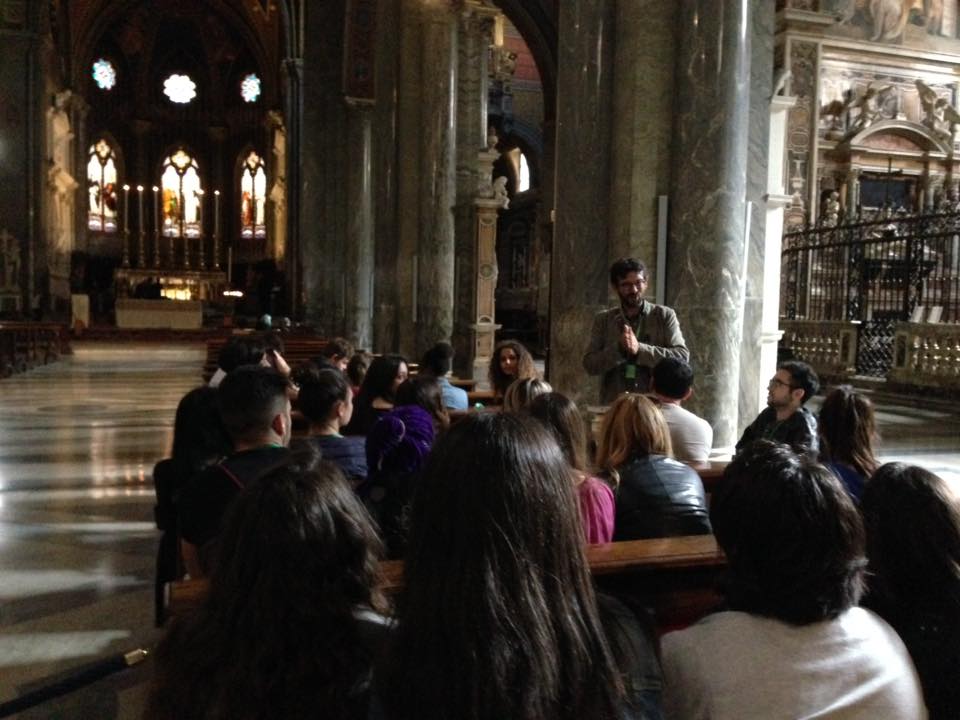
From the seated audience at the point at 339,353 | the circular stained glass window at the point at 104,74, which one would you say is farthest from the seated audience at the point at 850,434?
the circular stained glass window at the point at 104,74

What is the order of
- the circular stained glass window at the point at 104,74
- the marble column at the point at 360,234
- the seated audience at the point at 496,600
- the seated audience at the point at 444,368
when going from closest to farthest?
the seated audience at the point at 496,600
the seated audience at the point at 444,368
the marble column at the point at 360,234
the circular stained glass window at the point at 104,74

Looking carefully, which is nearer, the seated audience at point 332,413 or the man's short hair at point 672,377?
the seated audience at point 332,413

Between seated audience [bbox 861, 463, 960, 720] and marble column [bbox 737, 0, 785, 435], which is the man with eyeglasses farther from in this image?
seated audience [bbox 861, 463, 960, 720]

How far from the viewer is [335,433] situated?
12.1 ft

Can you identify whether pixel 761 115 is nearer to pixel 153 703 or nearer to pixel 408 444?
pixel 408 444

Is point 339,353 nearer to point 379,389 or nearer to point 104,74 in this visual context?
point 379,389

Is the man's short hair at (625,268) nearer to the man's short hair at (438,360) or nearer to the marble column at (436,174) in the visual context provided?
the man's short hair at (438,360)

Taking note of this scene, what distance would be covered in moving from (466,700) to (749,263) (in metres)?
5.47

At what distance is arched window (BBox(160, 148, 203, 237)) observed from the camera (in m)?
40.9

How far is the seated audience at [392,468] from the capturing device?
3.29 m

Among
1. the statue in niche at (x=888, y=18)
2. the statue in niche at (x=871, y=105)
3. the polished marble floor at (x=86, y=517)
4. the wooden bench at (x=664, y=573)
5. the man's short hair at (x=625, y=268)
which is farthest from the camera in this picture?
the statue in niche at (x=888, y=18)

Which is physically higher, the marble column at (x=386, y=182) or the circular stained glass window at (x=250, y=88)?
the circular stained glass window at (x=250, y=88)

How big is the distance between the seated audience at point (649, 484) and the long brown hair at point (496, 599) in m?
1.68

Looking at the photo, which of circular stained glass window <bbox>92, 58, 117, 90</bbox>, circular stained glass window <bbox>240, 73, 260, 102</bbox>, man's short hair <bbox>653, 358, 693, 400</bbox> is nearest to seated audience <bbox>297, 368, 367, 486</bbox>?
man's short hair <bbox>653, 358, 693, 400</bbox>
